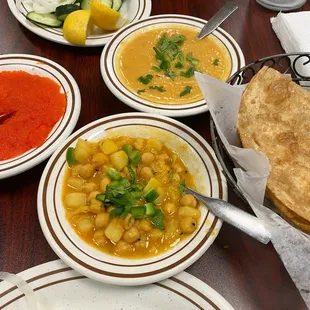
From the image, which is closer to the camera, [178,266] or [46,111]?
[178,266]

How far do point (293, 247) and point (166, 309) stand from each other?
1.52 ft

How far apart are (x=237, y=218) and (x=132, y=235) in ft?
1.25

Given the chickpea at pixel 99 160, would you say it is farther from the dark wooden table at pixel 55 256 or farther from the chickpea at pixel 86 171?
the dark wooden table at pixel 55 256

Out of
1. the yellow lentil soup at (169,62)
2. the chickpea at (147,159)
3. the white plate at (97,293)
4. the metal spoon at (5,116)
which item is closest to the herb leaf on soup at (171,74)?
the yellow lentil soup at (169,62)

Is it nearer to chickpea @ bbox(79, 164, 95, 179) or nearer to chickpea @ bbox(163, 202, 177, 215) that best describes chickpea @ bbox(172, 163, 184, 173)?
Result: chickpea @ bbox(163, 202, 177, 215)

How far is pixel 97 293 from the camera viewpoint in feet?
4.60

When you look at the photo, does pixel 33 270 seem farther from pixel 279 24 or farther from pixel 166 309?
pixel 279 24

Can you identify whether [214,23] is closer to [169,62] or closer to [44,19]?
[169,62]

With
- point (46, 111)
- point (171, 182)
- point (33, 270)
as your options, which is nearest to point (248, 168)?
point (171, 182)

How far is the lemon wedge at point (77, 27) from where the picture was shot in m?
2.28

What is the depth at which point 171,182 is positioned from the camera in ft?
5.44

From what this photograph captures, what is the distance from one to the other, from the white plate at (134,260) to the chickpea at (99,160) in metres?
0.13

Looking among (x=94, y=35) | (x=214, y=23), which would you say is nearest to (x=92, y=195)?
Answer: (x=94, y=35)

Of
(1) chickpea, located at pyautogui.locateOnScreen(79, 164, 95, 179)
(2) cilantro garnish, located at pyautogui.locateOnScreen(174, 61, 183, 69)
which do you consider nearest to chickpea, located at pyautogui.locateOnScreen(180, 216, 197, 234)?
(1) chickpea, located at pyautogui.locateOnScreen(79, 164, 95, 179)
